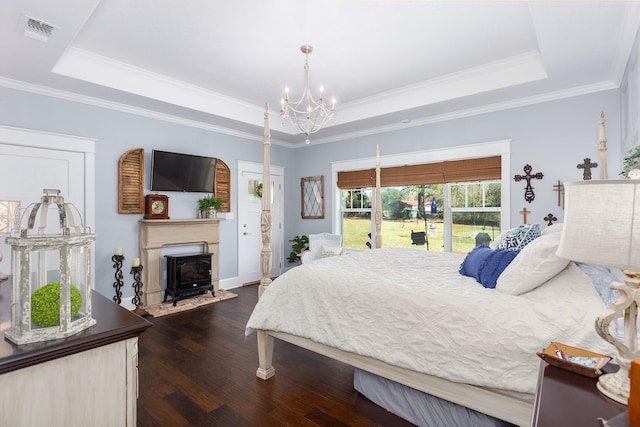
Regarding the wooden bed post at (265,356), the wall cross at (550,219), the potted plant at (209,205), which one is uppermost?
the potted plant at (209,205)

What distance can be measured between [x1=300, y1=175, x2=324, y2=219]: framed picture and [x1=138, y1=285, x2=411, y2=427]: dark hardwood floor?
10.2 ft

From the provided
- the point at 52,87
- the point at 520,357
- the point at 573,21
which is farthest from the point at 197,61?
the point at 520,357

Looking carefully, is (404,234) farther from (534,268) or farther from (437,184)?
(534,268)

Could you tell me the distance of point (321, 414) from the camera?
2.03m

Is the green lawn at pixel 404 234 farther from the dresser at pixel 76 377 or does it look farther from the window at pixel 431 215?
the dresser at pixel 76 377

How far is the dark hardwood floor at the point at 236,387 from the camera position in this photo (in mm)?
1991

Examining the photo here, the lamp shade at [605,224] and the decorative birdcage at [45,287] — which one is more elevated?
the lamp shade at [605,224]

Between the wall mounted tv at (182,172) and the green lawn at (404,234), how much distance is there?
2525 millimetres

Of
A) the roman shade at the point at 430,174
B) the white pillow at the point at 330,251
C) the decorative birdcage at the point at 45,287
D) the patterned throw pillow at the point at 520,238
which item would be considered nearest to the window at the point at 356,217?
the roman shade at the point at 430,174

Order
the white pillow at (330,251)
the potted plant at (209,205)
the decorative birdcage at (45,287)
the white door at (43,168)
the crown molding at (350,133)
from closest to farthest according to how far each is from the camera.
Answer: the decorative birdcage at (45,287) → the white door at (43,168) → the crown molding at (350,133) → the potted plant at (209,205) → the white pillow at (330,251)

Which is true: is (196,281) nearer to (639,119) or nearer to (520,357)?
(520,357)

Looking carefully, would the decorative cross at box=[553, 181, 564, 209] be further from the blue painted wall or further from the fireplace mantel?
the fireplace mantel

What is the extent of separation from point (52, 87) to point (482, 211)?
542 centimetres

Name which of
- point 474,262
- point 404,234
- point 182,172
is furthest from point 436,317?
point 182,172
